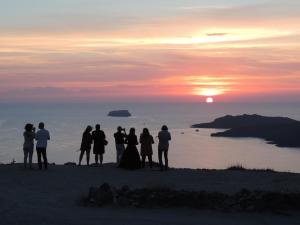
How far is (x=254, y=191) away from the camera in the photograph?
46.7 feet

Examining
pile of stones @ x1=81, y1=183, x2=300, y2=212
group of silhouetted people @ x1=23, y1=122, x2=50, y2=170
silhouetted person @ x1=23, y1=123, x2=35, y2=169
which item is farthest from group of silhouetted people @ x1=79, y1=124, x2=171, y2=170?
pile of stones @ x1=81, y1=183, x2=300, y2=212

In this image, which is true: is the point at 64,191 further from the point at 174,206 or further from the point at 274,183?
the point at 274,183

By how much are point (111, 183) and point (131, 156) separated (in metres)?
2.93

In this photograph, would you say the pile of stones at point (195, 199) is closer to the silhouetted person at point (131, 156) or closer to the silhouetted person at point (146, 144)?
the silhouetted person at point (131, 156)

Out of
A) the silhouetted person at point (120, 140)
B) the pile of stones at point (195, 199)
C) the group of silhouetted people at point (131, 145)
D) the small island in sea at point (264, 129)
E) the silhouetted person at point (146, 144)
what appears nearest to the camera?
the pile of stones at point (195, 199)

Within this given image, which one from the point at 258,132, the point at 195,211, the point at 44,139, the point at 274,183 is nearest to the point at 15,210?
the point at 195,211

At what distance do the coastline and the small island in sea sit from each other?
96.8 m

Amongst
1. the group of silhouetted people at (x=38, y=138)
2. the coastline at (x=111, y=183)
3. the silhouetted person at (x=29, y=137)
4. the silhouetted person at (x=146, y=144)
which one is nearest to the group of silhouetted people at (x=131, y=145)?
the silhouetted person at (x=146, y=144)

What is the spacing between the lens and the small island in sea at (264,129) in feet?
386

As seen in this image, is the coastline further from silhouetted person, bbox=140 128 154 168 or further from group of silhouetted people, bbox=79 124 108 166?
group of silhouetted people, bbox=79 124 108 166

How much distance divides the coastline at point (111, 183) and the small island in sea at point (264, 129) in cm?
9677

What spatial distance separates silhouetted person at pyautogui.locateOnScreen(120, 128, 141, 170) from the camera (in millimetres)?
19641

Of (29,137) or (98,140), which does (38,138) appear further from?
(98,140)

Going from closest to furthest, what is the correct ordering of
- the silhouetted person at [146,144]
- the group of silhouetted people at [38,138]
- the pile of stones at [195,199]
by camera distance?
the pile of stones at [195,199] < the group of silhouetted people at [38,138] < the silhouetted person at [146,144]
